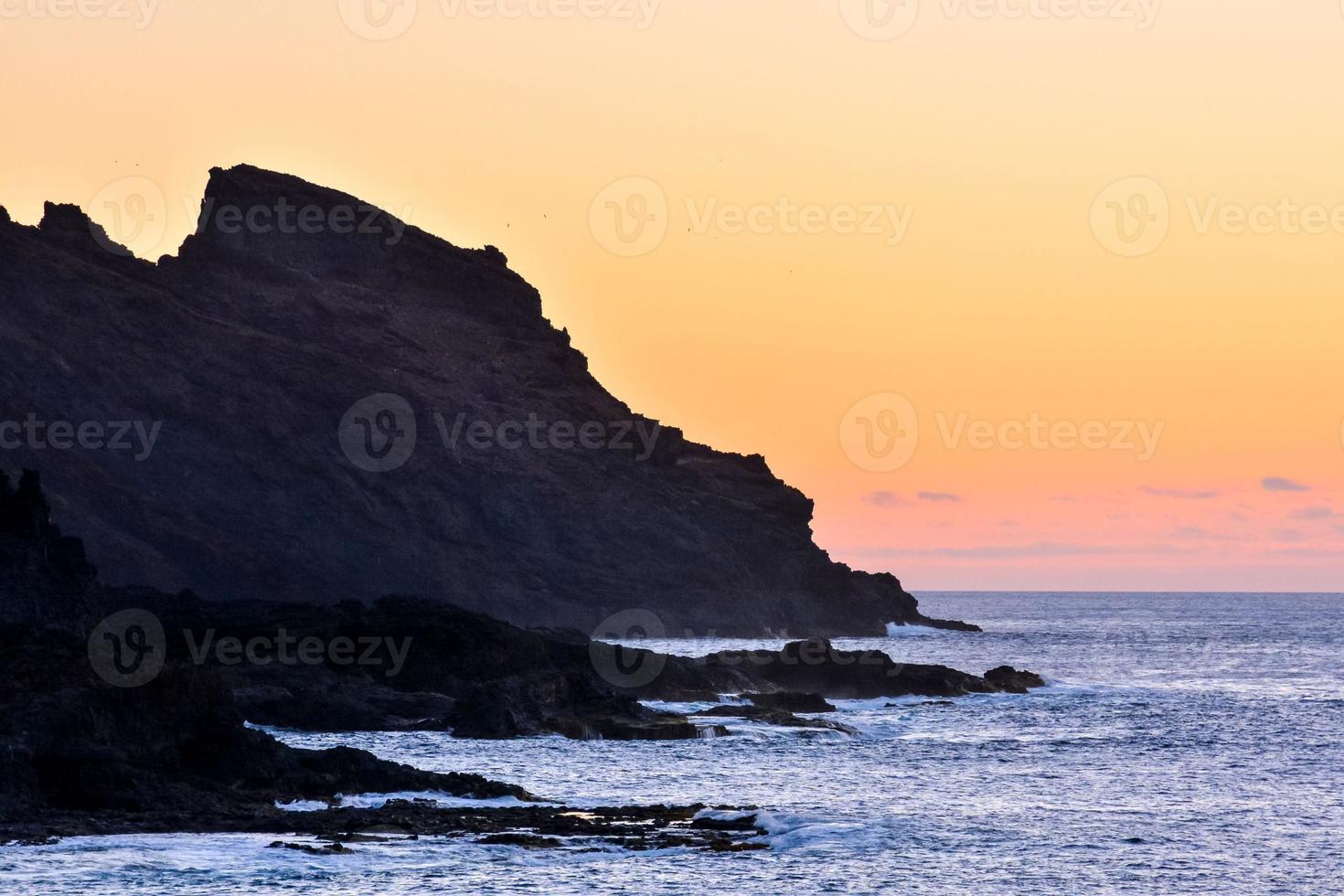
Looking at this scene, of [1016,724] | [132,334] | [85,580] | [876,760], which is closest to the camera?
[876,760]

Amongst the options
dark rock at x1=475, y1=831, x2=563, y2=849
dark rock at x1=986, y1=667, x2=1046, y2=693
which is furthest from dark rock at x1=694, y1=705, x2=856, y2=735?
dark rock at x1=475, y1=831, x2=563, y2=849

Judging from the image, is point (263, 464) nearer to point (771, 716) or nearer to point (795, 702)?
point (795, 702)

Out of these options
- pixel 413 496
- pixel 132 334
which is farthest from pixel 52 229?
pixel 413 496

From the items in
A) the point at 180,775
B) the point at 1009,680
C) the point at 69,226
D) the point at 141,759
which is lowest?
the point at 180,775

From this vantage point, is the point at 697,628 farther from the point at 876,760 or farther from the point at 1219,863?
the point at 1219,863

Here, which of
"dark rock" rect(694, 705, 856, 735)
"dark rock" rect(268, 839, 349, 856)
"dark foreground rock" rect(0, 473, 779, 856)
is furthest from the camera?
"dark rock" rect(694, 705, 856, 735)

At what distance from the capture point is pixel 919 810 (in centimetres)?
5053

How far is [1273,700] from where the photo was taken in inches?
3969

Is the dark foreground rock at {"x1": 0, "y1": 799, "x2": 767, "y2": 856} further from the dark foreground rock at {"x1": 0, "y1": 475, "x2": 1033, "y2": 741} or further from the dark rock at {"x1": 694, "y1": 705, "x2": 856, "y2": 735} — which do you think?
the dark rock at {"x1": 694, "y1": 705, "x2": 856, "y2": 735}

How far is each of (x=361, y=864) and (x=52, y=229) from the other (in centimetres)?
16816

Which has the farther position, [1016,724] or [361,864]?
[1016,724]

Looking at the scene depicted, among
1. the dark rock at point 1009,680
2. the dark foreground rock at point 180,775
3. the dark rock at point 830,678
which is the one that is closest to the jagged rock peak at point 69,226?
the dark rock at point 830,678

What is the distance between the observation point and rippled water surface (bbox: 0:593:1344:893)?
36156 mm

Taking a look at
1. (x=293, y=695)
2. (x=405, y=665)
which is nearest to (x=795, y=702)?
(x=405, y=665)
